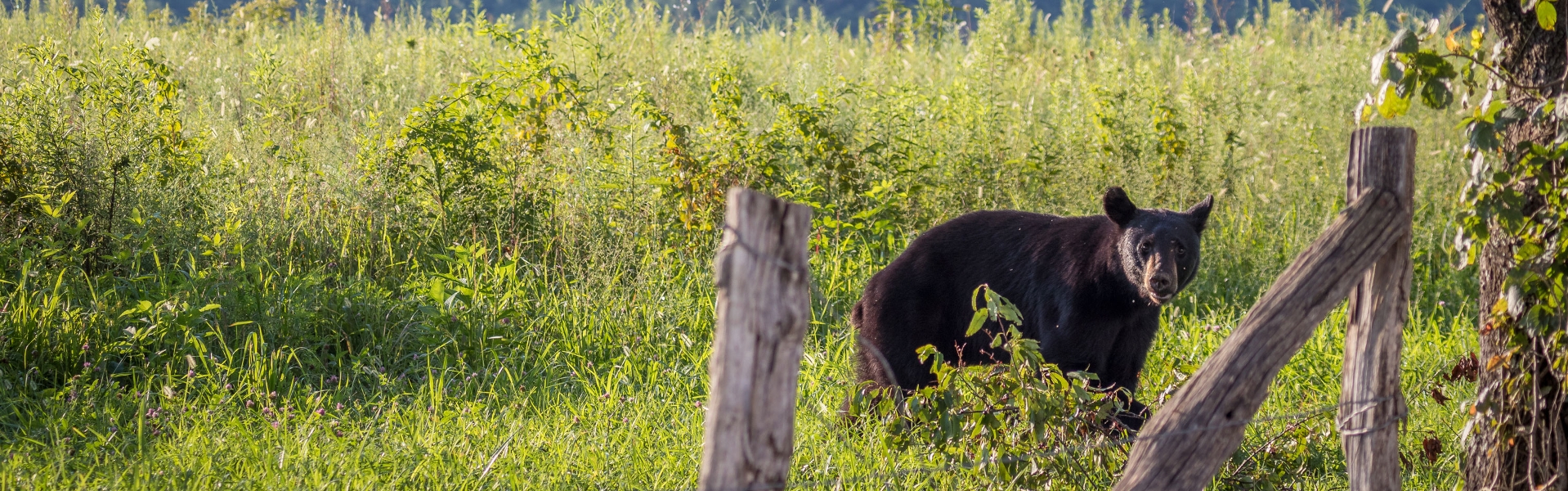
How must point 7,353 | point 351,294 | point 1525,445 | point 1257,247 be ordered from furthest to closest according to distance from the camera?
point 1257,247
point 351,294
point 7,353
point 1525,445

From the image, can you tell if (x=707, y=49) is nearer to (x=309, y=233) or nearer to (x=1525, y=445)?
(x=309, y=233)

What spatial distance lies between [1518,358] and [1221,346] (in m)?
0.95

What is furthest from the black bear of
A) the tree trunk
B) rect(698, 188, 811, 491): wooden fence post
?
rect(698, 188, 811, 491): wooden fence post

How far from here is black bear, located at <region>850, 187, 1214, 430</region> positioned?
14.8 ft

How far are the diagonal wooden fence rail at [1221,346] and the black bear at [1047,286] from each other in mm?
1721

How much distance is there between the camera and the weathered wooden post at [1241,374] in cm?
241

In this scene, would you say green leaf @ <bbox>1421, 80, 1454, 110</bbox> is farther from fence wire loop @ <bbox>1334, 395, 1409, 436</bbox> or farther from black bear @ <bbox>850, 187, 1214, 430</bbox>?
black bear @ <bbox>850, 187, 1214, 430</bbox>

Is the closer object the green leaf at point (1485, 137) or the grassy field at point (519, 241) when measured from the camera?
the green leaf at point (1485, 137)

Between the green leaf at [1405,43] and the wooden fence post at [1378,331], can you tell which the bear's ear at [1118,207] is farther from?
the green leaf at [1405,43]

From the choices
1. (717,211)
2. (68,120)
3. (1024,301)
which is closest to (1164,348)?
(1024,301)

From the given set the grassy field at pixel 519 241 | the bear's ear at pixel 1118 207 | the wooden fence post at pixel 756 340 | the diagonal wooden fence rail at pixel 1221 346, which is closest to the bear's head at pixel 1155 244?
the bear's ear at pixel 1118 207

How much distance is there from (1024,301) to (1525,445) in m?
2.08

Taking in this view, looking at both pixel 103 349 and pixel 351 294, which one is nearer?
pixel 103 349

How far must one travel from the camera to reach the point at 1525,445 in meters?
2.87
